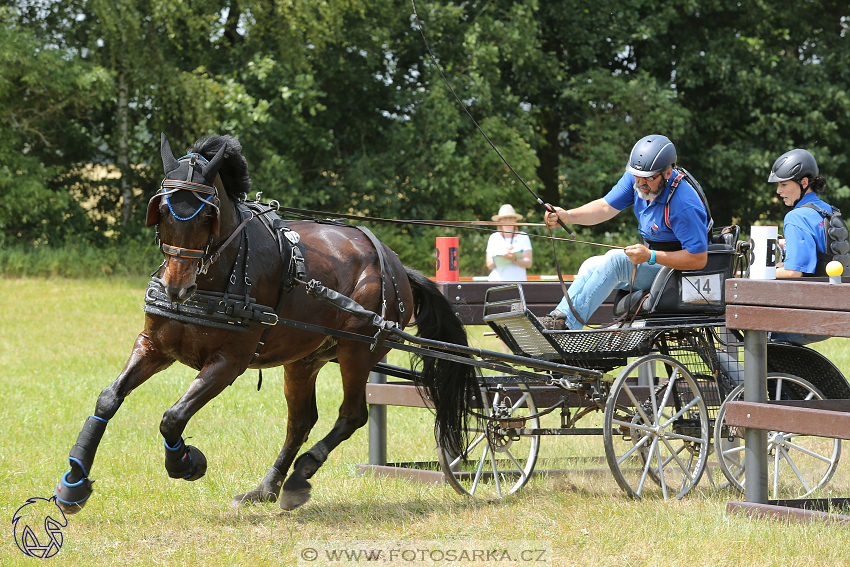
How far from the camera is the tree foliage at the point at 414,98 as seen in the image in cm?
1573

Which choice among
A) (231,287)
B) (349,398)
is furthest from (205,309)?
(349,398)

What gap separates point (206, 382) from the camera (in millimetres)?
4043

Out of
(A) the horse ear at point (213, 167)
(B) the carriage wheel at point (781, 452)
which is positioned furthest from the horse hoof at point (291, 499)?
(B) the carriage wheel at point (781, 452)

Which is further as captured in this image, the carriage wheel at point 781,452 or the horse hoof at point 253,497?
the carriage wheel at point 781,452

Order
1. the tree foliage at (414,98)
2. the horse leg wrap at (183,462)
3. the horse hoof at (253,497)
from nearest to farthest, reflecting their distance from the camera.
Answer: the horse leg wrap at (183,462) → the horse hoof at (253,497) → the tree foliage at (414,98)

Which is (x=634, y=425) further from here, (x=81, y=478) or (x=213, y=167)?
(x=81, y=478)

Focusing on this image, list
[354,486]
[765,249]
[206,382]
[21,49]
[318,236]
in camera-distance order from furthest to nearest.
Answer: [21,49] → [354,486] → [318,236] → [765,249] → [206,382]

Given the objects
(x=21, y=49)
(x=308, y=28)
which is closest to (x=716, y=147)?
(x=308, y=28)

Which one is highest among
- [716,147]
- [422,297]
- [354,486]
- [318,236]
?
[716,147]

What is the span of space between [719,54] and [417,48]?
6785 mm

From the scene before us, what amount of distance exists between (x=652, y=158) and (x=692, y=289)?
0.76 meters

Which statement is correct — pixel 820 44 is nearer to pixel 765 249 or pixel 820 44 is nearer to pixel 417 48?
pixel 417 48

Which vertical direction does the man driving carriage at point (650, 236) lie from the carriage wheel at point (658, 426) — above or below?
above

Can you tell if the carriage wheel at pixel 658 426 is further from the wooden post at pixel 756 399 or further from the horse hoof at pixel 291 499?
the horse hoof at pixel 291 499
